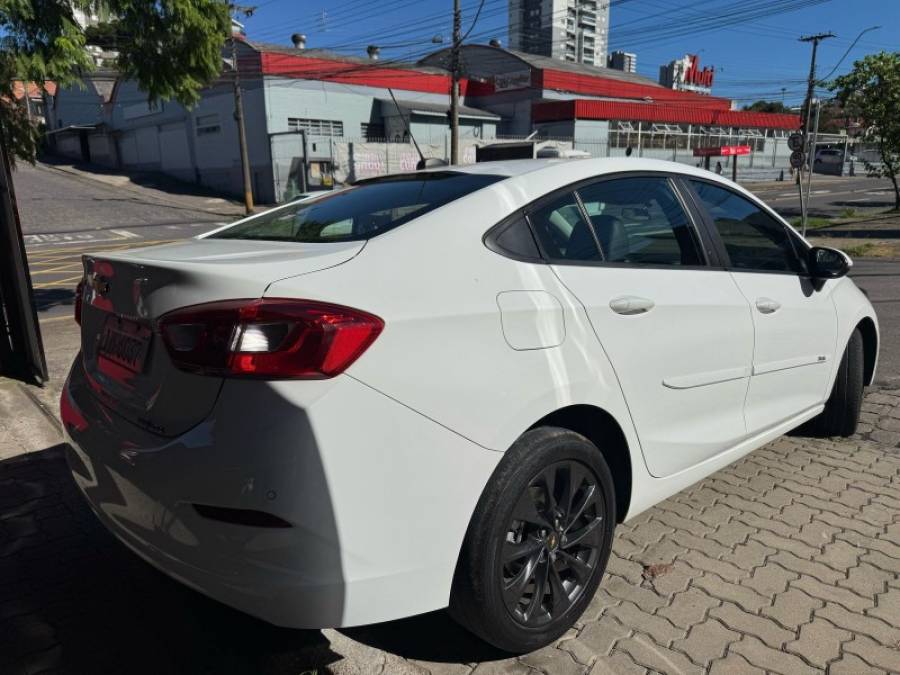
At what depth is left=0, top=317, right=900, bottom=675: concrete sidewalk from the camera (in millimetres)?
2262

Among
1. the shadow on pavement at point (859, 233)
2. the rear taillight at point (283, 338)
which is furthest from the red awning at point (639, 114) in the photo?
the rear taillight at point (283, 338)

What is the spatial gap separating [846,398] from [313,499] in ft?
11.7

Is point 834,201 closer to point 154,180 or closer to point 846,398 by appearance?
point 846,398

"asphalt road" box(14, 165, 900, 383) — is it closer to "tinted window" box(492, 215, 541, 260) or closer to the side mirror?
the side mirror

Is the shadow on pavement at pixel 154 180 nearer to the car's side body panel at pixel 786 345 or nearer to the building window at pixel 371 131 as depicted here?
the building window at pixel 371 131

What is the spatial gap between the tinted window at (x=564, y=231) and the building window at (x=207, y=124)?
39.1 meters

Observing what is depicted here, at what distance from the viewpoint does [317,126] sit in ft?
121

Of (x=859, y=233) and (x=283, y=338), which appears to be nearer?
(x=283, y=338)

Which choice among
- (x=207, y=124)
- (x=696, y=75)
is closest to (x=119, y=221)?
(x=207, y=124)

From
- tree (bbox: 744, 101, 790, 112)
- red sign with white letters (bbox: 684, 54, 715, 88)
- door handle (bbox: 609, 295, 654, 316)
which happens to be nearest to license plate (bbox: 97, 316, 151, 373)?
door handle (bbox: 609, 295, 654, 316)

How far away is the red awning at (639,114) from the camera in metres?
44.1

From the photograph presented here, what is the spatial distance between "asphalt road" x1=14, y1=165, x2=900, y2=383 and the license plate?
5.63m

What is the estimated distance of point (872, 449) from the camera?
13.2 feet

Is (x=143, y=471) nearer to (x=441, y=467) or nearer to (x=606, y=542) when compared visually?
(x=441, y=467)
